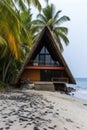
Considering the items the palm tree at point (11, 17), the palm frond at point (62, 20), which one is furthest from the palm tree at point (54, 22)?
the palm tree at point (11, 17)

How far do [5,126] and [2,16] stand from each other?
6850mm

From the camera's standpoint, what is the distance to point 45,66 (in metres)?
26.5

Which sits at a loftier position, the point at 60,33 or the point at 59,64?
the point at 60,33

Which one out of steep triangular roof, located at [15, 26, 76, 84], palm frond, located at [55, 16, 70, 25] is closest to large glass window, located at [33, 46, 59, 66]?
steep triangular roof, located at [15, 26, 76, 84]

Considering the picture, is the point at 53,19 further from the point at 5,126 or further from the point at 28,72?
the point at 5,126

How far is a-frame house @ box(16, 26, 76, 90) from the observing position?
1021 inches

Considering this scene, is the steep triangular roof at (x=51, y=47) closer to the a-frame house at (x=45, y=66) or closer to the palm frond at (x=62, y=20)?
the a-frame house at (x=45, y=66)

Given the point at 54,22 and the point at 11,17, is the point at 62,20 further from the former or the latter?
the point at 11,17

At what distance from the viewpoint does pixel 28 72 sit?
2694cm

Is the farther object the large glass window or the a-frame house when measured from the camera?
Answer: the large glass window

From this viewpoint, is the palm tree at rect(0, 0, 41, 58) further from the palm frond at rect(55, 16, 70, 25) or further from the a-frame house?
the palm frond at rect(55, 16, 70, 25)

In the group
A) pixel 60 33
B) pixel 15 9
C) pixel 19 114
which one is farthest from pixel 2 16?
pixel 60 33

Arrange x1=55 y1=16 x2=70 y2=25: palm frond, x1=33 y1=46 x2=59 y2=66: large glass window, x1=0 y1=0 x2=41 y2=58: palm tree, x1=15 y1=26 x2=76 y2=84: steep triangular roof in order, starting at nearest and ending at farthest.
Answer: x1=0 y1=0 x2=41 y2=58: palm tree
x1=15 y1=26 x2=76 y2=84: steep triangular roof
x1=33 y1=46 x2=59 y2=66: large glass window
x1=55 y1=16 x2=70 y2=25: palm frond

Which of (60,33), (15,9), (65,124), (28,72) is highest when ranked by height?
(60,33)
